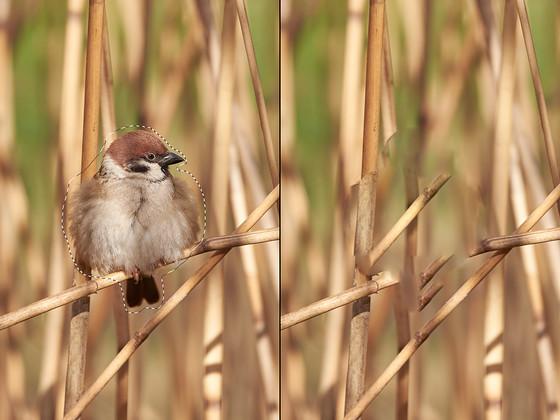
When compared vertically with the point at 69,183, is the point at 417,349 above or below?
below

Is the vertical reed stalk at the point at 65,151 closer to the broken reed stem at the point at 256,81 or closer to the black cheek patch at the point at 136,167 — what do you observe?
the black cheek patch at the point at 136,167

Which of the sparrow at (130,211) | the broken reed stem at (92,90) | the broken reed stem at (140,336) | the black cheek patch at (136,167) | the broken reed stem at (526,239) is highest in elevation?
the broken reed stem at (92,90)

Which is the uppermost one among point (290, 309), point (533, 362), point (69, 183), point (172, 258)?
point (69, 183)

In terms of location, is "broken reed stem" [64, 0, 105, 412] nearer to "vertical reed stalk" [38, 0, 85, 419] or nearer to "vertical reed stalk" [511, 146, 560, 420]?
"vertical reed stalk" [38, 0, 85, 419]

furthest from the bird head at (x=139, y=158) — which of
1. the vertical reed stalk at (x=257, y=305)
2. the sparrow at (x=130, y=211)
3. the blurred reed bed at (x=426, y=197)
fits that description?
the blurred reed bed at (x=426, y=197)

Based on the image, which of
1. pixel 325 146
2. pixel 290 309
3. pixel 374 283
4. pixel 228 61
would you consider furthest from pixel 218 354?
pixel 228 61

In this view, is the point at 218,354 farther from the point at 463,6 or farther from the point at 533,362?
the point at 463,6

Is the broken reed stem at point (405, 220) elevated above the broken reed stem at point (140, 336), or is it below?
above

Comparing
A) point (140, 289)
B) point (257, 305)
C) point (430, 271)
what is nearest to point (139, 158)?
point (140, 289)
